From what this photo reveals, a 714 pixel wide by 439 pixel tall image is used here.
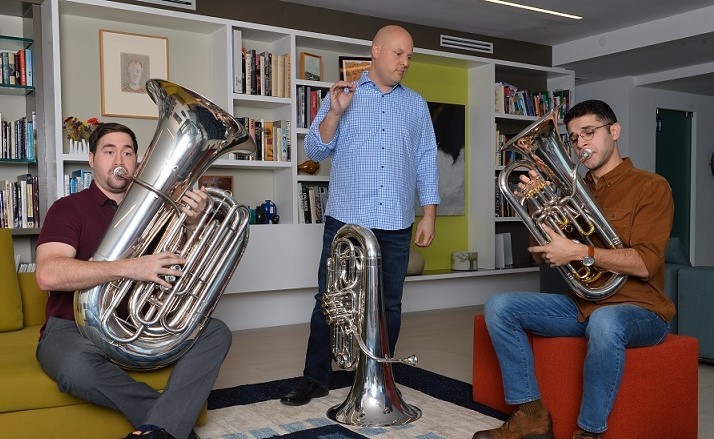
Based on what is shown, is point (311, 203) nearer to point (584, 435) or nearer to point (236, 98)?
point (236, 98)

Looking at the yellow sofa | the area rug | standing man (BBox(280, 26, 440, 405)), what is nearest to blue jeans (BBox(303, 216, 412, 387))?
standing man (BBox(280, 26, 440, 405))

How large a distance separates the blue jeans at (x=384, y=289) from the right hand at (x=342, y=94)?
501 mm

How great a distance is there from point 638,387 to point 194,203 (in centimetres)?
154

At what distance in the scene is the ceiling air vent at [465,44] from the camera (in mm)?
6086

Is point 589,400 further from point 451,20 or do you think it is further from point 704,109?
point 704,109

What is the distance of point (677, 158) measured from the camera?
805 centimetres

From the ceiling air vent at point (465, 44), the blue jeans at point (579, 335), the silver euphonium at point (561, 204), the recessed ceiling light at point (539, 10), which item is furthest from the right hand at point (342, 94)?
the ceiling air vent at point (465, 44)

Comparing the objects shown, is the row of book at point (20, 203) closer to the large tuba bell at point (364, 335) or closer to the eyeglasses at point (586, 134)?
the large tuba bell at point (364, 335)

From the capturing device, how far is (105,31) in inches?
181

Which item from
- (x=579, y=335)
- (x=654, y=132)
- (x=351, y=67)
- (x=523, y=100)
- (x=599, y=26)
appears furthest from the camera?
(x=654, y=132)

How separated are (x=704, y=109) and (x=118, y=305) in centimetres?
796

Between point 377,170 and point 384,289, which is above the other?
point 377,170

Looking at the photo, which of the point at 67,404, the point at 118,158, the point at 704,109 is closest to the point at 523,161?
the point at 118,158

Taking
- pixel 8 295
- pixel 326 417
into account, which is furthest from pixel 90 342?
pixel 326 417
